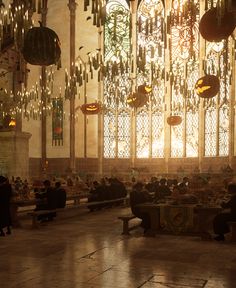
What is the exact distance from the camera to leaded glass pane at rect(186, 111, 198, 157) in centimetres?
2744

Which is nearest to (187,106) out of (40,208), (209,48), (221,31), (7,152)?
(209,48)

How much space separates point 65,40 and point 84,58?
162 centimetres

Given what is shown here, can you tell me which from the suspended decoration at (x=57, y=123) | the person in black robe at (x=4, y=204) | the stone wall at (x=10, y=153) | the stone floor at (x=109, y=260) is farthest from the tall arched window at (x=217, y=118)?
the person in black robe at (x=4, y=204)

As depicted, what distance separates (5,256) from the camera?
24.5 ft

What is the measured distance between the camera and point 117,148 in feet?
94.0

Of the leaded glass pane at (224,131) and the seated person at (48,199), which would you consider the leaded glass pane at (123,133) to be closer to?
the leaded glass pane at (224,131)

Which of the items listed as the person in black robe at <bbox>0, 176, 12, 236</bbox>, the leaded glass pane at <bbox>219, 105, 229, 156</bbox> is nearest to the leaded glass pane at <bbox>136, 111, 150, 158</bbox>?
the leaded glass pane at <bbox>219, 105, 229, 156</bbox>

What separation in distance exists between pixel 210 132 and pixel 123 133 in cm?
554

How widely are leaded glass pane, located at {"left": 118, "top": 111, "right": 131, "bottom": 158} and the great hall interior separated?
0.21 ft

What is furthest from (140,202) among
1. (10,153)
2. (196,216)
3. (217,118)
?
(217,118)

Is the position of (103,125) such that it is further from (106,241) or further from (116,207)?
(106,241)

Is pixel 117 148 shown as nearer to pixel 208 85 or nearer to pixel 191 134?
pixel 191 134

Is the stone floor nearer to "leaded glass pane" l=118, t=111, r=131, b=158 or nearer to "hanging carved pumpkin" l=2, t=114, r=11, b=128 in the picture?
"hanging carved pumpkin" l=2, t=114, r=11, b=128

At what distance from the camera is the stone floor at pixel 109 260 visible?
19.3 ft
